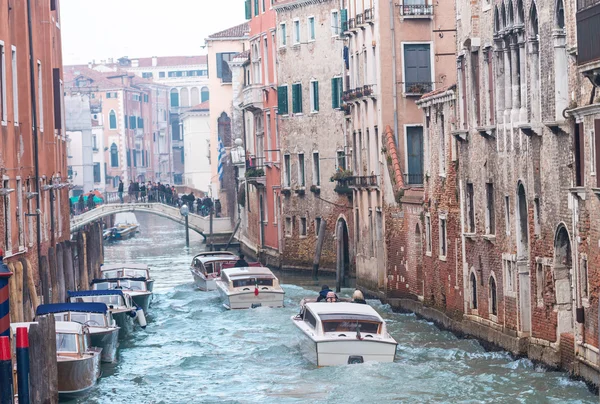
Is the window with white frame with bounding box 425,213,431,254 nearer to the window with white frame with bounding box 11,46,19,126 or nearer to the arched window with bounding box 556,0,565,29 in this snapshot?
the window with white frame with bounding box 11,46,19,126

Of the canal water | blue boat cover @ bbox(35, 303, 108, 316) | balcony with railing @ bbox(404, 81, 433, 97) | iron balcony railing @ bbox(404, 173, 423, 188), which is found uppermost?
balcony with railing @ bbox(404, 81, 433, 97)

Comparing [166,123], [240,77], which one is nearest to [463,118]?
[240,77]

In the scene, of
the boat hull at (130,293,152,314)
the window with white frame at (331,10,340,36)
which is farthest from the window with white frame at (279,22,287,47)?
the boat hull at (130,293,152,314)

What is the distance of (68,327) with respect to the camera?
23.4m

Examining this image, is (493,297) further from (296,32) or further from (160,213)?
(160,213)

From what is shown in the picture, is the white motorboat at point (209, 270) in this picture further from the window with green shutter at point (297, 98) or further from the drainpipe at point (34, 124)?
the drainpipe at point (34, 124)

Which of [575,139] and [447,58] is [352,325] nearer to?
[575,139]

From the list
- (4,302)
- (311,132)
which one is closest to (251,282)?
(311,132)

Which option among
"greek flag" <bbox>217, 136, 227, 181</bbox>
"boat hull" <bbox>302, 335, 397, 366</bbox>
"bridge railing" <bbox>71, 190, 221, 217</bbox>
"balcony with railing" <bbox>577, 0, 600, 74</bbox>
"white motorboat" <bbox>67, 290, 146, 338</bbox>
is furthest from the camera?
"greek flag" <bbox>217, 136, 227, 181</bbox>

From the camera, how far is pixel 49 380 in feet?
59.2

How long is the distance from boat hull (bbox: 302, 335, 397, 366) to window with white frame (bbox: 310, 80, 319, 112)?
916 inches

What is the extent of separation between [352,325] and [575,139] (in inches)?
243

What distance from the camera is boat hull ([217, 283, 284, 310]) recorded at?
3484 cm

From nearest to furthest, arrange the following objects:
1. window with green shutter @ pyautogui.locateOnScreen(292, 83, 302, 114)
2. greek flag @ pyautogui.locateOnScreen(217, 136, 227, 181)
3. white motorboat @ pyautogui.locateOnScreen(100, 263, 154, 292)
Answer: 1. white motorboat @ pyautogui.locateOnScreen(100, 263, 154, 292)
2. window with green shutter @ pyautogui.locateOnScreen(292, 83, 302, 114)
3. greek flag @ pyautogui.locateOnScreen(217, 136, 227, 181)
